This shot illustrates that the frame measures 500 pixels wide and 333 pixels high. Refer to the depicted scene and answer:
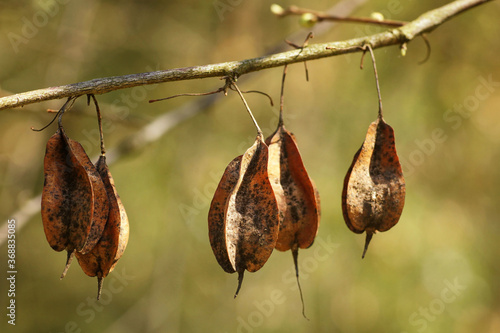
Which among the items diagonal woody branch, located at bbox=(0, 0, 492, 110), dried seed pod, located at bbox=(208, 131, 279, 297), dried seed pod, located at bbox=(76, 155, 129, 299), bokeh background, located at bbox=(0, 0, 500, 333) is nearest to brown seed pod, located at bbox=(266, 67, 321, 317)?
dried seed pod, located at bbox=(208, 131, 279, 297)

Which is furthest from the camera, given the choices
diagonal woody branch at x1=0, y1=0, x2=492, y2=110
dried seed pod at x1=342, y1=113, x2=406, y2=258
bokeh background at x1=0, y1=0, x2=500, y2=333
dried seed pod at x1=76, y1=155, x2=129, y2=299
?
bokeh background at x1=0, y1=0, x2=500, y2=333

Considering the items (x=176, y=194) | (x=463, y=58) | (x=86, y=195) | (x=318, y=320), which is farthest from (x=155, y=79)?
(x=463, y=58)

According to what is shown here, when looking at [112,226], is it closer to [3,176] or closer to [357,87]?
[3,176]

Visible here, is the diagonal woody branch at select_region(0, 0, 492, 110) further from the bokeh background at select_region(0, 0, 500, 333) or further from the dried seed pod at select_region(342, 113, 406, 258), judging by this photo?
the bokeh background at select_region(0, 0, 500, 333)

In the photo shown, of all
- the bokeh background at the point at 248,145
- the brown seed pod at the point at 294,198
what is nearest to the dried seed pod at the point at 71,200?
the brown seed pod at the point at 294,198

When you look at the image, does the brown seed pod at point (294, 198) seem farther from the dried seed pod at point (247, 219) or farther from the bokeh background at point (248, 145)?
the bokeh background at point (248, 145)

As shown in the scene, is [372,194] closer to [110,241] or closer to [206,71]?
[206,71]

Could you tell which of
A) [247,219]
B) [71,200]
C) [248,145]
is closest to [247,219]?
[247,219]
